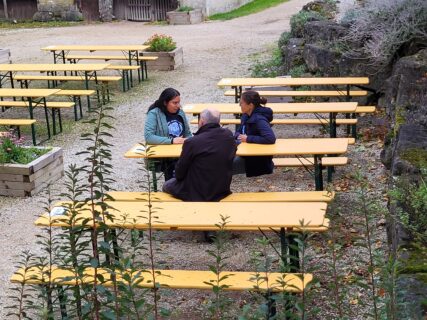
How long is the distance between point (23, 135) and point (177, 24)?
13.9 meters

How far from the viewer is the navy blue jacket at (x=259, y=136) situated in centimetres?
833

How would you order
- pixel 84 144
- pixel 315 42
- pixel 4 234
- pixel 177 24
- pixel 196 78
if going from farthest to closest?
pixel 177 24, pixel 196 78, pixel 315 42, pixel 84 144, pixel 4 234

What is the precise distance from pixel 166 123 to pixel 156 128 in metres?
0.12

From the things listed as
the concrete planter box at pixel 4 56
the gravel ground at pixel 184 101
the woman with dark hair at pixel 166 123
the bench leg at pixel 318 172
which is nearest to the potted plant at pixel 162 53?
the gravel ground at pixel 184 101

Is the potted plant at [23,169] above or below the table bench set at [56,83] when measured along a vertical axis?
below

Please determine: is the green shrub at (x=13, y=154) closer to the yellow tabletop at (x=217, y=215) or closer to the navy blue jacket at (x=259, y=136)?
the navy blue jacket at (x=259, y=136)

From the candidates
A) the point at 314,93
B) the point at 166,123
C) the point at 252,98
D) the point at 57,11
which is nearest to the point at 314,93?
the point at 314,93

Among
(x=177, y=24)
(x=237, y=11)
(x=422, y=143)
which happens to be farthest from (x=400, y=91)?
(x=237, y=11)

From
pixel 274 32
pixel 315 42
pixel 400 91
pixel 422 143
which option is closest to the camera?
pixel 422 143

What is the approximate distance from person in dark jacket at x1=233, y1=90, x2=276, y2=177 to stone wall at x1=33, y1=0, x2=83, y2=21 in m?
20.2

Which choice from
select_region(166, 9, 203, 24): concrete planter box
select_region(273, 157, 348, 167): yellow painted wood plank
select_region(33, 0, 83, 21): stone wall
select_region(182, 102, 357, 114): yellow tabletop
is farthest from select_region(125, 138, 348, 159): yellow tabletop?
select_region(33, 0, 83, 21): stone wall

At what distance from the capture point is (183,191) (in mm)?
7152

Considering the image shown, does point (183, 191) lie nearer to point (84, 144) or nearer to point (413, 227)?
point (413, 227)

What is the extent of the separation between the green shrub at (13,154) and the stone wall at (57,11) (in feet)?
61.8
